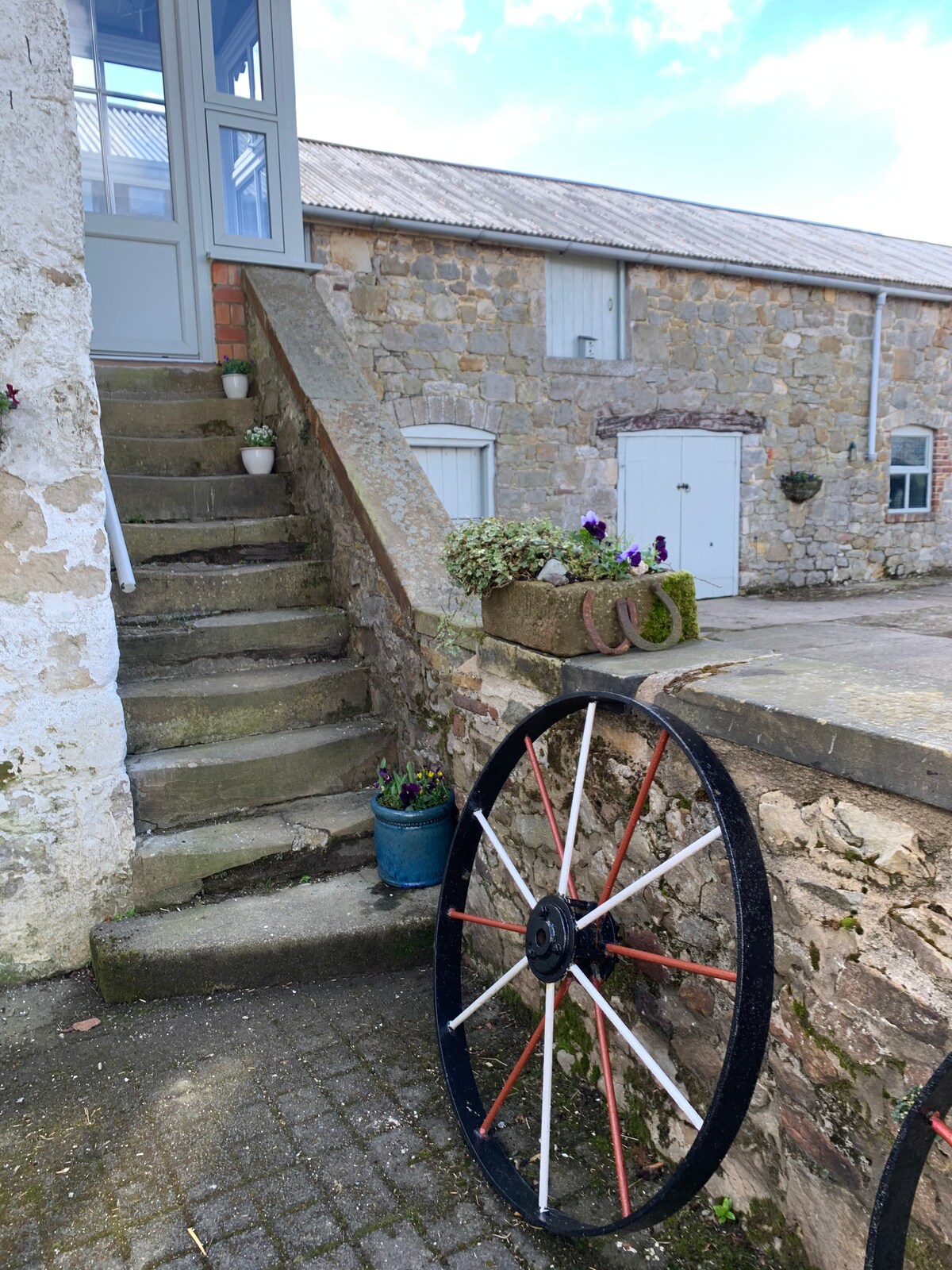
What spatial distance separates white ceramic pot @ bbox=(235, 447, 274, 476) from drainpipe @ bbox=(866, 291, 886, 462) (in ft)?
25.3

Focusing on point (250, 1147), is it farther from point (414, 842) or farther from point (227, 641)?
point (227, 641)

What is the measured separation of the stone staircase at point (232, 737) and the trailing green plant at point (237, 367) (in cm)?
44

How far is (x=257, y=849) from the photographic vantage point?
3256 millimetres

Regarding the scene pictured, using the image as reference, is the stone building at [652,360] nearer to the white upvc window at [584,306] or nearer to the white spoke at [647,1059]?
the white upvc window at [584,306]

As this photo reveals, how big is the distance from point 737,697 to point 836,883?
0.42 m

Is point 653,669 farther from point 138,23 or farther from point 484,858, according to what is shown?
point 138,23

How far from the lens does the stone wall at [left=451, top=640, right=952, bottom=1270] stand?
1.52 meters

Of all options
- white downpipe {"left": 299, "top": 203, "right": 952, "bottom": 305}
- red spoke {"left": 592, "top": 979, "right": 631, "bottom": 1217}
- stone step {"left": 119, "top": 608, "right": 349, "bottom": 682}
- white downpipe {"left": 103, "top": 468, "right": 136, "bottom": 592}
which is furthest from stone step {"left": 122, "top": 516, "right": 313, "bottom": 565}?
white downpipe {"left": 299, "top": 203, "right": 952, "bottom": 305}

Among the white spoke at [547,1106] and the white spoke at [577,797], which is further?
the white spoke at [577,797]

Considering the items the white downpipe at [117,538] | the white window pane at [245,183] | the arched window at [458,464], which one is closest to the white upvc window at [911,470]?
the arched window at [458,464]

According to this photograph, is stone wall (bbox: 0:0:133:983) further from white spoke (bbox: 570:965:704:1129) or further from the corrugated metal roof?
the corrugated metal roof

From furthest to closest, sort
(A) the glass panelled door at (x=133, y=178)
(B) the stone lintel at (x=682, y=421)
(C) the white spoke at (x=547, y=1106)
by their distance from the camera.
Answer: (B) the stone lintel at (x=682, y=421), (A) the glass panelled door at (x=133, y=178), (C) the white spoke at (x=547, y=1106)

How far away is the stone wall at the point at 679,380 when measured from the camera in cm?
735

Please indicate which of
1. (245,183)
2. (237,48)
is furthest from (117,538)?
(237,48)
